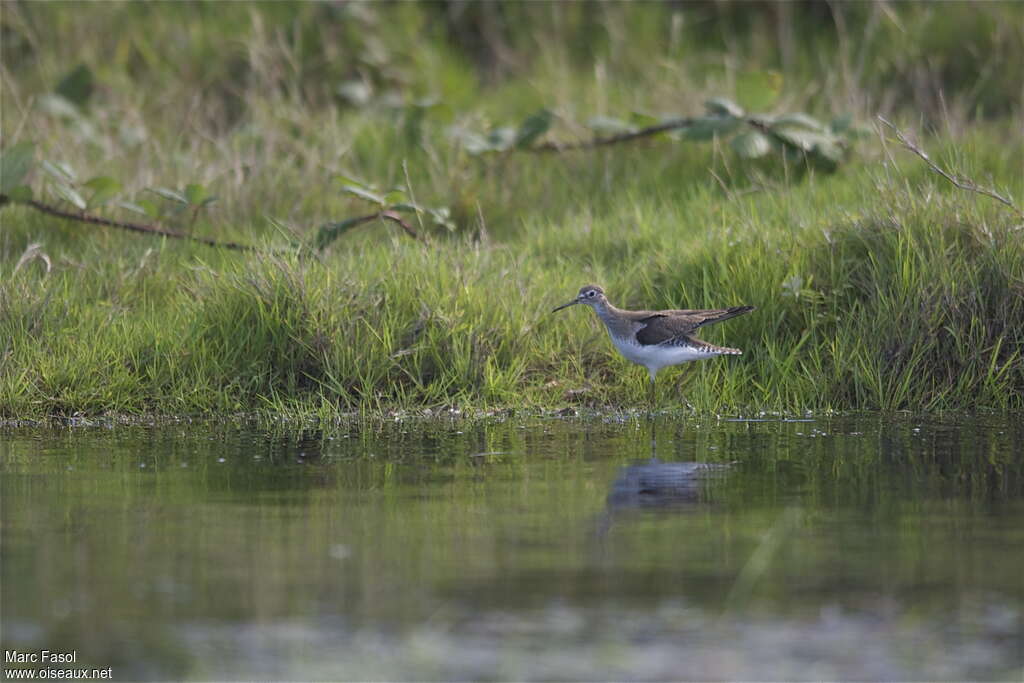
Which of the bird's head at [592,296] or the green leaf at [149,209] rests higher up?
the green leaf at [149,209]

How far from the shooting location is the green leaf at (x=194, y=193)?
10391 millimetres

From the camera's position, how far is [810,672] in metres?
4.03

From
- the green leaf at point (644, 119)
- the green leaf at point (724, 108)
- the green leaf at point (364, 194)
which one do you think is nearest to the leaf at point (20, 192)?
the green leaf at point (364, 194)

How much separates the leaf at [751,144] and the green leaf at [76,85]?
232 inches

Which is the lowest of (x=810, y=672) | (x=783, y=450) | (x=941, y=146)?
(x=810, y=672)

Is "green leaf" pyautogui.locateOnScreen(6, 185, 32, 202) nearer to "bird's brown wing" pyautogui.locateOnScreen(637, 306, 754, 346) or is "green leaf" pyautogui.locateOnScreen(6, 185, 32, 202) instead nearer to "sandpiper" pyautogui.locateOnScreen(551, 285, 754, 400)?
"sandpiper" pyautogui.locateOnScreen(551, 285, 754, 400)

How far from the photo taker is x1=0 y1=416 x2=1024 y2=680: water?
420cm

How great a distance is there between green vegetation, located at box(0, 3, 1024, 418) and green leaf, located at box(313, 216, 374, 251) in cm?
2

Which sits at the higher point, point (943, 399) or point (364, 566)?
point (943, 399)

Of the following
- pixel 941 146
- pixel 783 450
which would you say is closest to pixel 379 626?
pixel 783 450

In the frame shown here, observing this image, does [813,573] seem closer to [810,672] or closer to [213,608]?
[810,672]

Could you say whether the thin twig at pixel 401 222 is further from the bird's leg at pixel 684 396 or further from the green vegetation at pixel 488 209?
the bird's leg at pixel 684 396

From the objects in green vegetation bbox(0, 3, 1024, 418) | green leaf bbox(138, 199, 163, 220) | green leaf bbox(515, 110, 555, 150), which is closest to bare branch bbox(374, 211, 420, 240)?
green vegetation bbox(0, 3, 1024, 418)

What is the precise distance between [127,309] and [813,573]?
18.4 ft
